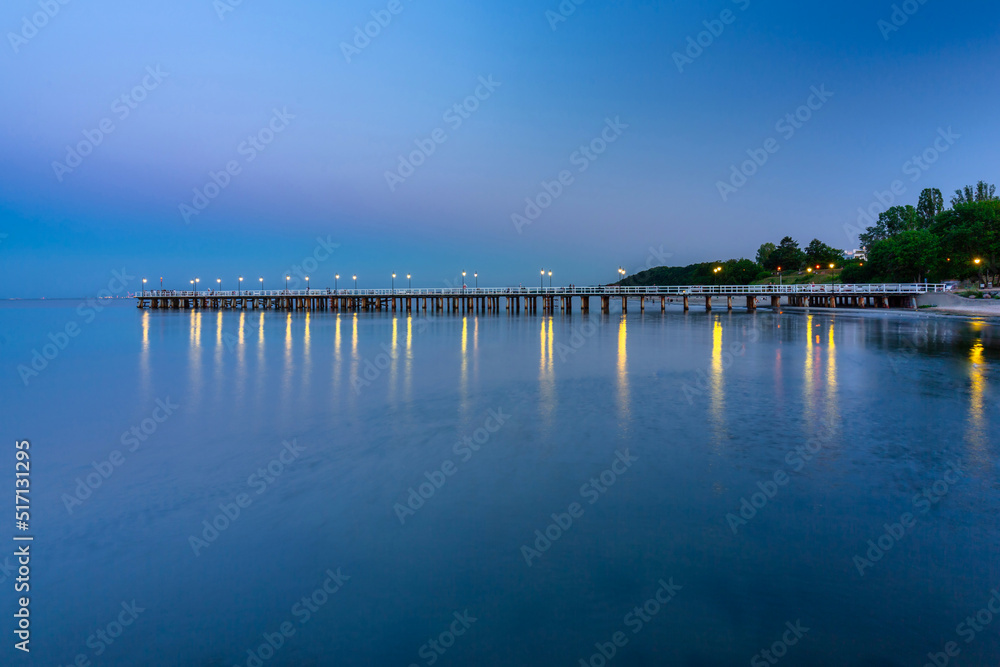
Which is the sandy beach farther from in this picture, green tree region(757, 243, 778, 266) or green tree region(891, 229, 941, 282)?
green tree region(757, 243, 778, 266)

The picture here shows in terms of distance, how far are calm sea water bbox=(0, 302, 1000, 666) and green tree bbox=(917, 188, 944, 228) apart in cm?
10015

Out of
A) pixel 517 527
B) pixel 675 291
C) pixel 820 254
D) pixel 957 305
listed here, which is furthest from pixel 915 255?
pixel 517 527

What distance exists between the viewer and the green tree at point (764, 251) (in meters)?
130

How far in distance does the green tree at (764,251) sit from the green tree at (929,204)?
116ft

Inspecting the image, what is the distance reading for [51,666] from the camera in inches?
171

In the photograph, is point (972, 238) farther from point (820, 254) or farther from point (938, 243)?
point (820, 254)

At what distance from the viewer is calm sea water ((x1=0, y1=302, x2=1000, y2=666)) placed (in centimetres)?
455

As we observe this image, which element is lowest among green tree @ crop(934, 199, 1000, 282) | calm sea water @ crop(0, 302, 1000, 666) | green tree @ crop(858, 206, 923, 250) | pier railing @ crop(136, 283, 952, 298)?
calm sea water @ crop(0, 302, 1000, 666)

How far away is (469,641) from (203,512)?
457cm

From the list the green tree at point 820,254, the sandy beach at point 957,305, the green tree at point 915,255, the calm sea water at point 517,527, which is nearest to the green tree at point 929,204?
the green tree at point 820,254

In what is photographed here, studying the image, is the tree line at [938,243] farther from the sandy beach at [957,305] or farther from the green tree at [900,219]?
the sandy beach at [957,305]

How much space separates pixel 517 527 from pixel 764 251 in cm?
14394

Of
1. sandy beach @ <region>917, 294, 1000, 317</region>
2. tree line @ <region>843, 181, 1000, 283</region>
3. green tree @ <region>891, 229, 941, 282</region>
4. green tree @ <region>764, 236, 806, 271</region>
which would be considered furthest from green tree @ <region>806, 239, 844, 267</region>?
sandy beach @ <region>917, 294, 1000, 317</region>

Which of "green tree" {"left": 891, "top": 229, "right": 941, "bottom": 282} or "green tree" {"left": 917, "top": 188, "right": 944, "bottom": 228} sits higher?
"green tree" {"left": 917, "top": 188, "right": 944, "bottom": 228}
